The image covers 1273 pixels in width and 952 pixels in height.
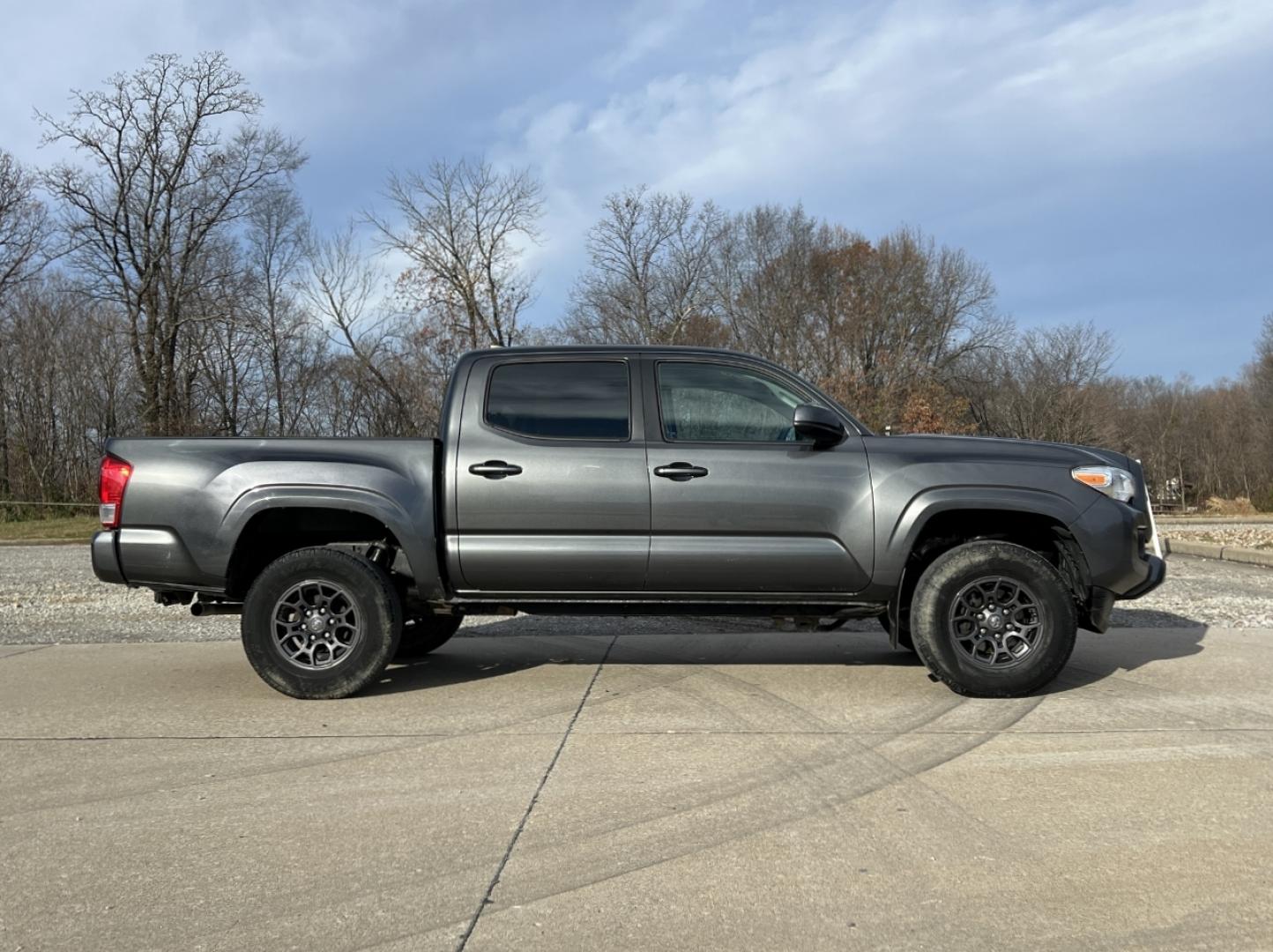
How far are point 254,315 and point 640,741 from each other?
117 ft

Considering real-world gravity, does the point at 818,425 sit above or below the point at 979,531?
above

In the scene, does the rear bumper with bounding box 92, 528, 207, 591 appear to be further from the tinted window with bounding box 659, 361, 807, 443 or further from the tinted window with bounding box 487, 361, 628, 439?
the tinted window with bounding box 659, 361, 807, 443

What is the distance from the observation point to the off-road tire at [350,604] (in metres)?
5.68

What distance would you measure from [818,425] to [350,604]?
2798mm

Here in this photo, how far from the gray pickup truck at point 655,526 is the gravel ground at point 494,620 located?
1.40 metres

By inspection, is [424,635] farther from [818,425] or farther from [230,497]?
[818,425]

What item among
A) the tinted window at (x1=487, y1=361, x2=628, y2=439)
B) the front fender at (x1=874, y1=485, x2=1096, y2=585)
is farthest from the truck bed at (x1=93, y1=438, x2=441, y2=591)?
the front fender at (x1=874, y1=485, x2=1096, y2=585)

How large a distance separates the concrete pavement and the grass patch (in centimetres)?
1986

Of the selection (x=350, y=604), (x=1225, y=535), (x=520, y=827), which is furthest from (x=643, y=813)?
(x=1225, y=535)

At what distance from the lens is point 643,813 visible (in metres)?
3.85

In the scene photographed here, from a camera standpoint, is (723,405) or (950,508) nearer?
(950,508)

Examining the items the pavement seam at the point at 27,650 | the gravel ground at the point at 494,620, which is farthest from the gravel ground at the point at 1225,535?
the pavement seam at the point at 27,650

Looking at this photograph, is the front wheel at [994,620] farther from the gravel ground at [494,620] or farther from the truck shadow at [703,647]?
the gravel ground at [494,620]

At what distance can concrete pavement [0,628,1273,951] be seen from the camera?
295 cm
